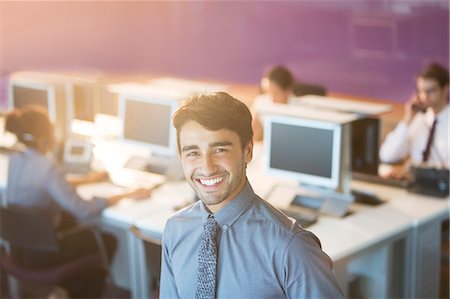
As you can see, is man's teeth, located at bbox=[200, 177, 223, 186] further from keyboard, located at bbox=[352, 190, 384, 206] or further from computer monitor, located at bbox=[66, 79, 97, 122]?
computer monitor, located at bbox=[66, 79, 97, 122]

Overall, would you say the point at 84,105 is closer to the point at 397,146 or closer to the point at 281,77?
the point at 281,77

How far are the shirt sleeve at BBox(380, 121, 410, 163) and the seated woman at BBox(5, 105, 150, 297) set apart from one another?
6.13ft

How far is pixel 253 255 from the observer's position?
2.00 m

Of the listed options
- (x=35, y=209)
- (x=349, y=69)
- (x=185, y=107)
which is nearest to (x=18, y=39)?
(x=349, y=69)

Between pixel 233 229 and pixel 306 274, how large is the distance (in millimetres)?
252

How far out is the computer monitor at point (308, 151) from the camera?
3.82 m

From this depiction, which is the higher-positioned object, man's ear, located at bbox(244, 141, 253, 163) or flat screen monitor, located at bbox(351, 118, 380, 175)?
man's ear, located at bbox(244, 141, 253, 163)

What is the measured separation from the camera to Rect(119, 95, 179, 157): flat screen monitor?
459cm

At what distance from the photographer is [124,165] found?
4.88 m

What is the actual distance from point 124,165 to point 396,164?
5.71ft

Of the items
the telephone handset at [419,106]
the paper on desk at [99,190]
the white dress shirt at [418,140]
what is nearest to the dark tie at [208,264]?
the paper on desk at [99,190]

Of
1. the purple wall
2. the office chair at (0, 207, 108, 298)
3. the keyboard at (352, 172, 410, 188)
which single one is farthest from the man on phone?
the office chair at (0, 207, 108, 298)

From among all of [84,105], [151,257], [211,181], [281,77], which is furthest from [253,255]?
[281,77]

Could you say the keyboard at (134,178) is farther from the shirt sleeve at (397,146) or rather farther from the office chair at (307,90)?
the office chair at (307,90)
